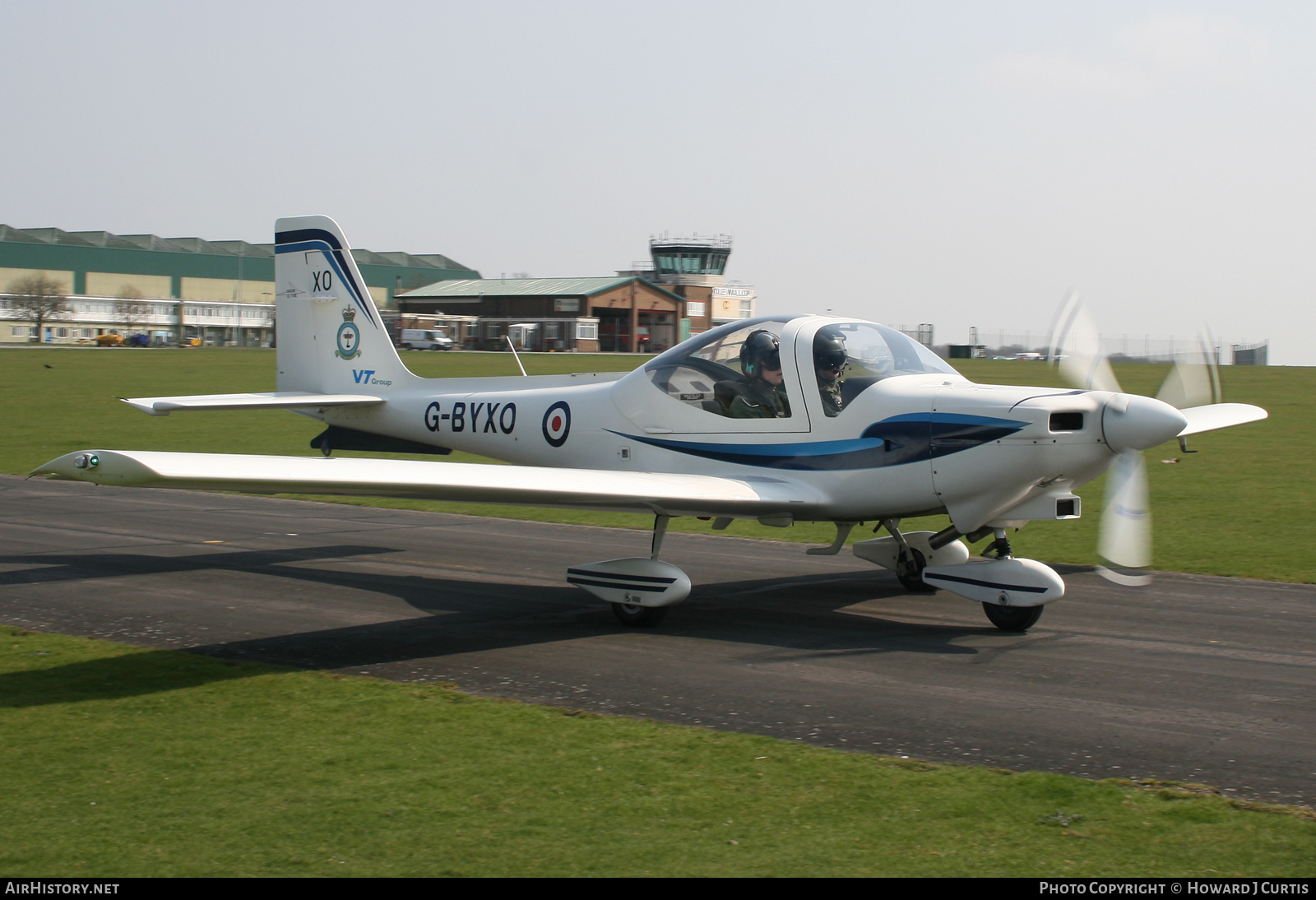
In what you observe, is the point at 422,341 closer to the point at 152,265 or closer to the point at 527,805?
the point at 152,265

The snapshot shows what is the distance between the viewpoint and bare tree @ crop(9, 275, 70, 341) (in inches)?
4178

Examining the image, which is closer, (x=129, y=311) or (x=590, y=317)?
(x=590, y=317)

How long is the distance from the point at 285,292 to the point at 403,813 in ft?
31.6

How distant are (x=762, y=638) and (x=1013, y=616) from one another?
1870mm

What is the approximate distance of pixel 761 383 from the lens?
9625 millimetres

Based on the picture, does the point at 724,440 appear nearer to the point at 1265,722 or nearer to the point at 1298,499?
the point at 1265,722

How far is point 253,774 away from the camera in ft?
17.9

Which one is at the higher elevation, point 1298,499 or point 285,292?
point 285,292

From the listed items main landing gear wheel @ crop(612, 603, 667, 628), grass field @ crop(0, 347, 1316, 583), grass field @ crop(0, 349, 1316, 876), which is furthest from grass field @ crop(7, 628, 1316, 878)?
grass field @ crop(0, 347, 1316, 583)

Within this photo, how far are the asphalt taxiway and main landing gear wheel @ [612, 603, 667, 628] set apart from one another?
12cm

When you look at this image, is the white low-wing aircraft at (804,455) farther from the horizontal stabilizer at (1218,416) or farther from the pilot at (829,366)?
the horizontal stabilizer at (1218,416)

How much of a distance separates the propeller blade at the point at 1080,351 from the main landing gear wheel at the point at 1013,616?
5.90 feet

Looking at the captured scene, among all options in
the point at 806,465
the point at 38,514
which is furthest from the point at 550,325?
the point at 806,465

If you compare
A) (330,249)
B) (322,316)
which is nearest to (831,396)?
(322,316)
